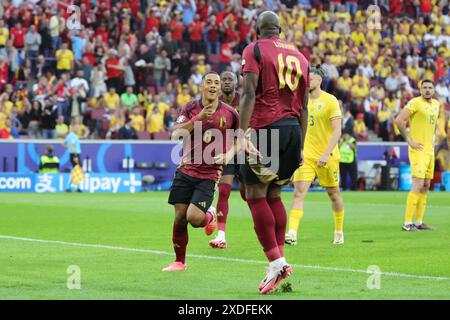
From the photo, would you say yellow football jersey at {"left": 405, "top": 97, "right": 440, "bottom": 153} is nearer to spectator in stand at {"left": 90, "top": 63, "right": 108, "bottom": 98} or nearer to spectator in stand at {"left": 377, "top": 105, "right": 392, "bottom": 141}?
spectator in stand at {"left": 90, "top": 63, "right": 108, "bottom": 98}

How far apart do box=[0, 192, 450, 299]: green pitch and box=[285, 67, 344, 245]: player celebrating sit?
1.51ft

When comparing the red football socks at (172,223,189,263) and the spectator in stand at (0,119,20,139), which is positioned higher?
the red football socks at (172,223,189,263)

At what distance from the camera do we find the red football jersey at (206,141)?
11.2 metres

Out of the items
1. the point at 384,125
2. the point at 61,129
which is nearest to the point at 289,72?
the point at 61,129

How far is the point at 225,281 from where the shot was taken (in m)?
9.75

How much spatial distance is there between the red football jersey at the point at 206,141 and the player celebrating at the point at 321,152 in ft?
9.62

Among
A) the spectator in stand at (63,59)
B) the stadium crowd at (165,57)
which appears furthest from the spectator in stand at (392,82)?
the spectator in stand at (63,59)

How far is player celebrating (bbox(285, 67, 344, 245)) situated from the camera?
558 inches

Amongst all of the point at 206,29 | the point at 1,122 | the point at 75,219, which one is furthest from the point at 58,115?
the point at 75,219

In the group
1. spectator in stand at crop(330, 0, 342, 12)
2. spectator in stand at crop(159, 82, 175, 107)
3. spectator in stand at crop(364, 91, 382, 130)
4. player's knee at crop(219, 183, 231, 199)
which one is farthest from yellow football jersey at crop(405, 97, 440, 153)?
spectator in stand at crop(330, 0, 342, 12)

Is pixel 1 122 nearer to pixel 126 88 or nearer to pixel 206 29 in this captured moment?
pixel 126 88

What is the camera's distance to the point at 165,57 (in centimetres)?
3497

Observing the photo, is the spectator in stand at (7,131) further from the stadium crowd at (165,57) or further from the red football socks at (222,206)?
the red football socks at (222,206)
